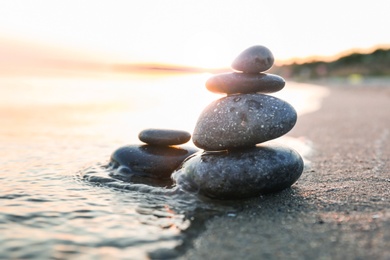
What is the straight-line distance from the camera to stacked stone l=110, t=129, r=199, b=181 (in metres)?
6.33

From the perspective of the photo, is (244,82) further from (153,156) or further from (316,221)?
(316,221)

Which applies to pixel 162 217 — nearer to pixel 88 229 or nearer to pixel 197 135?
pixel 88 229

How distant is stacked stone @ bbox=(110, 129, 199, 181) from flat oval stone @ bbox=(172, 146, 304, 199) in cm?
72

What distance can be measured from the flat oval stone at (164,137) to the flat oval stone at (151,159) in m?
0.12

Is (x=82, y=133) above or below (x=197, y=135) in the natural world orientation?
below

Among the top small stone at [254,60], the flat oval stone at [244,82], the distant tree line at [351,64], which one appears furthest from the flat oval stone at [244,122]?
the distant tree line at [351,64]

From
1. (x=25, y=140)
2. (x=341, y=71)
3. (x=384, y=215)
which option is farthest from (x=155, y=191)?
(x=341, y=71)

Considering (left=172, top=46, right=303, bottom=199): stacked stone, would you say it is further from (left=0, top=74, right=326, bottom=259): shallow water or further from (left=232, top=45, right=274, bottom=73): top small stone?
(left=0, top=74, right=326, bottom=259): shallow water

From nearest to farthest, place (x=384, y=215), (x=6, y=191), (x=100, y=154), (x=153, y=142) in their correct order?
(x=384, y=215) → (x=6, y=191) → (x=153, y=142) → (x=100, y=154)

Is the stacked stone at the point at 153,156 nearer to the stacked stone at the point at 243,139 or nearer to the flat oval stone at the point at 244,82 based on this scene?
the stacked stone at the point at 243,139

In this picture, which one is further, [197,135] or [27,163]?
[27,163]

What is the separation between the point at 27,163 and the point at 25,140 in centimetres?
249

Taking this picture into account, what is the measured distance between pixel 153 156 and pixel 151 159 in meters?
0.06

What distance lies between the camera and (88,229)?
4145 millimetres
